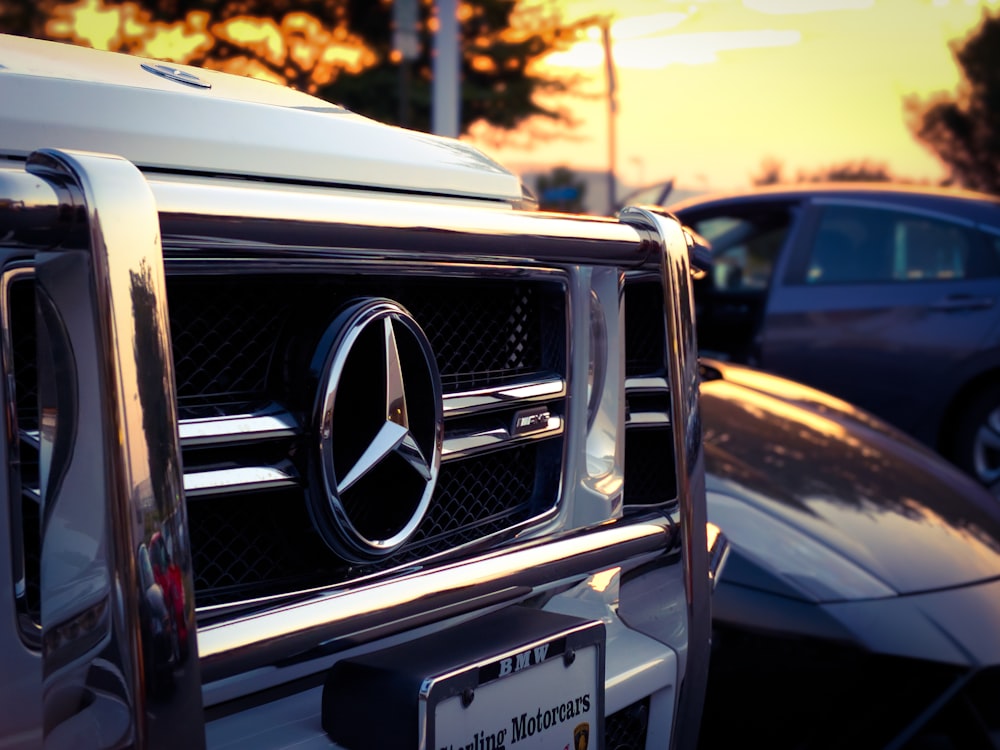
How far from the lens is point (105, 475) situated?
1.07 m

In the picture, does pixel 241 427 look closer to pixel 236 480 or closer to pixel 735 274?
pixel 236 480

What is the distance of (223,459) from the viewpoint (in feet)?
4.32

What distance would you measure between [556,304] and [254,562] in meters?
0.67

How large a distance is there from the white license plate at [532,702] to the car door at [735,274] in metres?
4.41

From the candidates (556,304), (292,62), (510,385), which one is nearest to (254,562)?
(510,385)

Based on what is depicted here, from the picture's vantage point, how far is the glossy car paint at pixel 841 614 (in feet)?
7.76

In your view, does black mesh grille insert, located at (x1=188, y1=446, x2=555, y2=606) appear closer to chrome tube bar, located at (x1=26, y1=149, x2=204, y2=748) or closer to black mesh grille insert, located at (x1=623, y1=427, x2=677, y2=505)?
chrome tube bar, located at (x1=26, y1=149, x2=204, y2=748)

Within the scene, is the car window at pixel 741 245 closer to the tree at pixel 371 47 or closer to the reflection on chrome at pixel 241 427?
the reflection on chrome at pixel 241 427

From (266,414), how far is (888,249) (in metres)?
5.13

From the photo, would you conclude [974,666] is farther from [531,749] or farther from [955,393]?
[955,393]

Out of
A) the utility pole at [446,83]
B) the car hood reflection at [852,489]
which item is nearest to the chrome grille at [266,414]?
the car hood reflection at [852,489]

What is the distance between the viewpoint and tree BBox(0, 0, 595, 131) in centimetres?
2145

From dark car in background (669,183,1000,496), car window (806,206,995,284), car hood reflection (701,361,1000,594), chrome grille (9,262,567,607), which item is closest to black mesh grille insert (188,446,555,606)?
chrome grille (9,262,567,607)

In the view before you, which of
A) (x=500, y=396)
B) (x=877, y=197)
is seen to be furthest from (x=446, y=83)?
(x=500, y=396)
